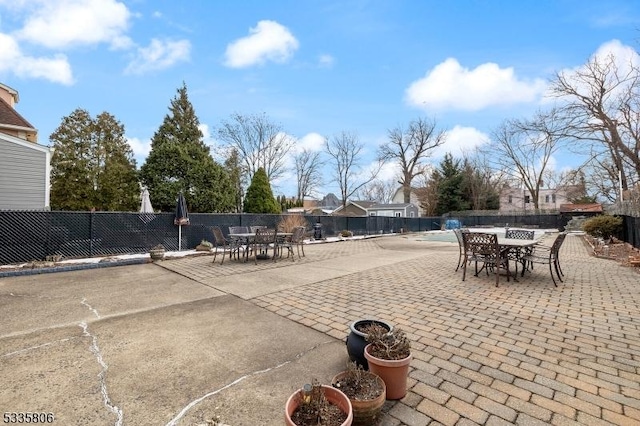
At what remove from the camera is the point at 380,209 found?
36.9 metres

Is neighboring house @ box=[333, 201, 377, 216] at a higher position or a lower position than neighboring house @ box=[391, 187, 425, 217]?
lower

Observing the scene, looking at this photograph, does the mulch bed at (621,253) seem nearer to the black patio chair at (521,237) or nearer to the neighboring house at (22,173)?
the black patio chair at (521,237)

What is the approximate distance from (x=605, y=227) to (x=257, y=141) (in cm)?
2616

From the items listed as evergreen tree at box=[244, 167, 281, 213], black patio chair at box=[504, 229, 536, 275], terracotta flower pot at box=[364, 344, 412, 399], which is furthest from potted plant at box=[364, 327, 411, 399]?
evergreen tree at box=[244, 167, 281, 213]

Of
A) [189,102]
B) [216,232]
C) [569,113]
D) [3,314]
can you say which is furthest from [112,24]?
[569,113]

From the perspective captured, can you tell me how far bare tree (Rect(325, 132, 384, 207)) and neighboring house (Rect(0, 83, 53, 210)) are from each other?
96.4ft

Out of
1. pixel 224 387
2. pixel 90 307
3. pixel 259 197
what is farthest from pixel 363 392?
pixel 259 197

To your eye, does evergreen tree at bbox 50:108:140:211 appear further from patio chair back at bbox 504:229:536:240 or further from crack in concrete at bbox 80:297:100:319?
patio chair back at bbox 504:229:536:240

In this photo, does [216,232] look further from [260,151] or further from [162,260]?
[260,151]

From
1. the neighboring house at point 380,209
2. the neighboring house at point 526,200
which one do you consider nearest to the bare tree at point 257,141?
the neighboring house at point 380,209

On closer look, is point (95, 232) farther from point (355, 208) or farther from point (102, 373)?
point (355, 208)

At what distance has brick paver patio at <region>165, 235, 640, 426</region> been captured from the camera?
73.6 inches

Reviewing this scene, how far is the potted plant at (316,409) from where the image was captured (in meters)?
1.50

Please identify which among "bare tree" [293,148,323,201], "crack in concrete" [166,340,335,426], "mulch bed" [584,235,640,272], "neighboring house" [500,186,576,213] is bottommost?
"crack in concrete" [166,340,335,426]
